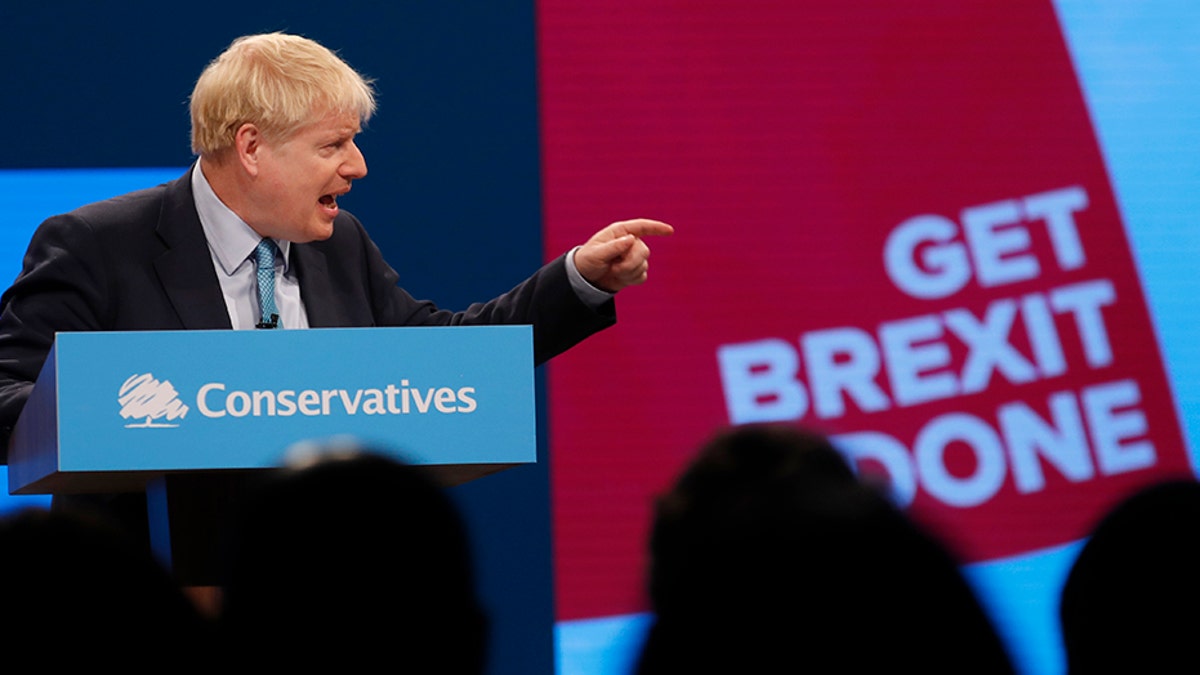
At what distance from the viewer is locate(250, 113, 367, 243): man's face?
7.64 ft

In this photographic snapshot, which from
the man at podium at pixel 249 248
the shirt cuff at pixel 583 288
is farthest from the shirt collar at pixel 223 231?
the shirt cuff at pixel 583 288

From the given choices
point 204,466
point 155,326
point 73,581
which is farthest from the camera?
point 155,326

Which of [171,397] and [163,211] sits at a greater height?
[163,211]

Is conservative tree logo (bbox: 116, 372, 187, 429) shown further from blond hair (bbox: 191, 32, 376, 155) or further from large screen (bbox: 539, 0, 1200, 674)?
large screen (bbox: 539, 0, 1200, 674)

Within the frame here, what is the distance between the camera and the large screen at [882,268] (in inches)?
150

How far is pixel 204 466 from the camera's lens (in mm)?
1713

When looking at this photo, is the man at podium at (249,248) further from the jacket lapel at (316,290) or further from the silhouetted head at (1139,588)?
the silhouetted head at (1139,588)

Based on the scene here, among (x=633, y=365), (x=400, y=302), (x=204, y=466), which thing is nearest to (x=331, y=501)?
(x=204, y=466)

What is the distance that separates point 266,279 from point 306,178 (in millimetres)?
179

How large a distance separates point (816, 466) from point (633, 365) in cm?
300

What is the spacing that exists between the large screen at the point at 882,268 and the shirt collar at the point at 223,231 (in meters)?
1.54

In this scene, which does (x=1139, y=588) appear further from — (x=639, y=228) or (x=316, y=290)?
(x=316, y=290)

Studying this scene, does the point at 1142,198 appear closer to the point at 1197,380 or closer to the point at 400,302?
the point at 1197,380

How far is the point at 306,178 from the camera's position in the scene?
93.0 inches
